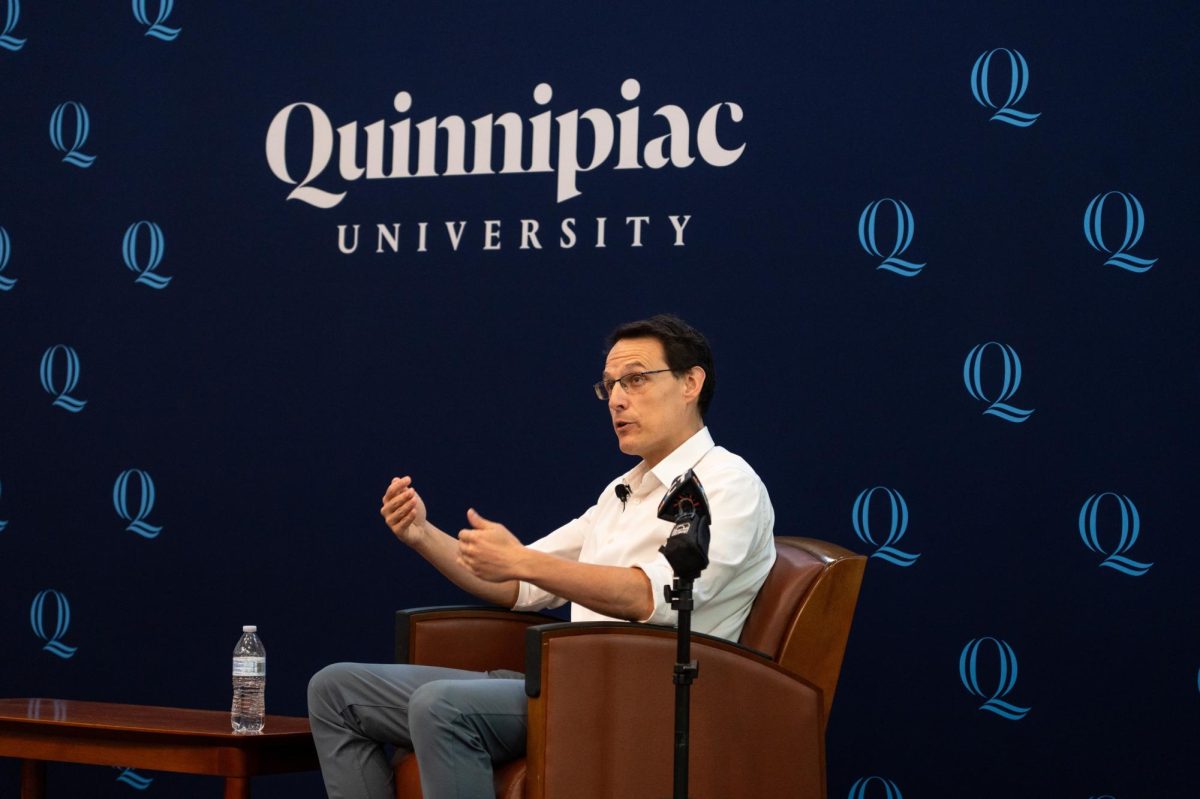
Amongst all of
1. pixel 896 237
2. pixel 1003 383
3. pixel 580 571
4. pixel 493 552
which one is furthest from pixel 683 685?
pixel 896 237

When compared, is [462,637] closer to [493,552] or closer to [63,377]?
[493,552]

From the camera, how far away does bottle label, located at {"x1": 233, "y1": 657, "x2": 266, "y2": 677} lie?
3191 millimetres

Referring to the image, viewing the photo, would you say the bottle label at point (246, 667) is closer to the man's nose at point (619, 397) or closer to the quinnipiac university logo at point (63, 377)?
the man's nose at point (619, 397)

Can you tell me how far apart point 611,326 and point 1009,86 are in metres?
1.16

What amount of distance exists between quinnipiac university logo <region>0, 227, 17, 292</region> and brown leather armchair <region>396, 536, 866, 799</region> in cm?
239

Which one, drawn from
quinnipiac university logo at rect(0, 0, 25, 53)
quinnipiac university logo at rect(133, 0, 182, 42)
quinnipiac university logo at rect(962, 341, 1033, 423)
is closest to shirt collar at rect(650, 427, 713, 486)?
quinnipiac university logo at rect(962, 341, 1033, 423)

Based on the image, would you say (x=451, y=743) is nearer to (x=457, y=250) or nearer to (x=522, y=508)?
(x=522, y=508)

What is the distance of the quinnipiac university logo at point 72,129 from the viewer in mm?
4277

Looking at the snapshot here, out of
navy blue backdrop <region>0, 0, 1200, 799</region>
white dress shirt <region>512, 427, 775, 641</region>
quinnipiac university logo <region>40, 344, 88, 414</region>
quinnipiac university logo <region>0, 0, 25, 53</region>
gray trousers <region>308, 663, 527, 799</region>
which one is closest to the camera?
gray trousers <region>308, 663, 527, 799</region>

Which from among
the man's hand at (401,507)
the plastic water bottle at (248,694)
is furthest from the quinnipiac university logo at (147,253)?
the man's hand at (401,507)

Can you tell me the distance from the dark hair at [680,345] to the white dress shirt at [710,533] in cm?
11

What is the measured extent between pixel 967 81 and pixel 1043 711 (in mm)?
1514

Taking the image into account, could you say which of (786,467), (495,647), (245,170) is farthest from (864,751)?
(245,170)

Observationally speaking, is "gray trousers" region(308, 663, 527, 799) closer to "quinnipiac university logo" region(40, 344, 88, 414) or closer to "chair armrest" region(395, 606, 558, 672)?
"chair armrest" region(395, 606, 558, 672)
